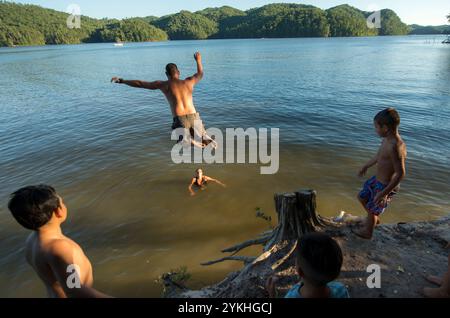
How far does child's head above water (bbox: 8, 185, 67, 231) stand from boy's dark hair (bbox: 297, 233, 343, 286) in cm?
250

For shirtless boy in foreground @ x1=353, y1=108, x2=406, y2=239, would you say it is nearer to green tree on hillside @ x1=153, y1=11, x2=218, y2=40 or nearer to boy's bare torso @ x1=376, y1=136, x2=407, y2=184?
boy's bare torso @ x1=376, y1=136, x2=407, y2=184

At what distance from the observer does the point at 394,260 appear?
4.63m

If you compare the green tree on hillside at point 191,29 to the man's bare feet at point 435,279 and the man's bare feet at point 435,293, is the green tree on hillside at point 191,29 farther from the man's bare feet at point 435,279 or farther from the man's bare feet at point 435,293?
the man's bare feet at point 435,293

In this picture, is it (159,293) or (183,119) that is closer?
(159,293)

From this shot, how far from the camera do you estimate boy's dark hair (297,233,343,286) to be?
263cm

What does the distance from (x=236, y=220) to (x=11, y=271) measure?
560 centimetres

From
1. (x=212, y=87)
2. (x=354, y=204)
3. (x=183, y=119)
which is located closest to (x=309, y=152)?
(x=354, y=204)

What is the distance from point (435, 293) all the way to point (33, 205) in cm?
490

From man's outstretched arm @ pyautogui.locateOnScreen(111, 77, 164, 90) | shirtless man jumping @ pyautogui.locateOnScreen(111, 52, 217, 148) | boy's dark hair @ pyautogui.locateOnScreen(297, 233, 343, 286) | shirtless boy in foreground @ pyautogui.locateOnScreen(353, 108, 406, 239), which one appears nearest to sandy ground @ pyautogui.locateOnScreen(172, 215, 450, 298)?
shirtless boy in foreground @ pyautogui.locateOnScreen(353, 108, 406, 239)

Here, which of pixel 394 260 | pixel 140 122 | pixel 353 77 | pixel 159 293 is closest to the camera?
pixel 394 260

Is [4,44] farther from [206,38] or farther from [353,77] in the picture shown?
[353,77]

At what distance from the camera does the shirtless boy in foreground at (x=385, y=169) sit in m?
4.48

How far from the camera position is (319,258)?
2.63 metres

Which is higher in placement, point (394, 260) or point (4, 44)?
point (4, 44)
